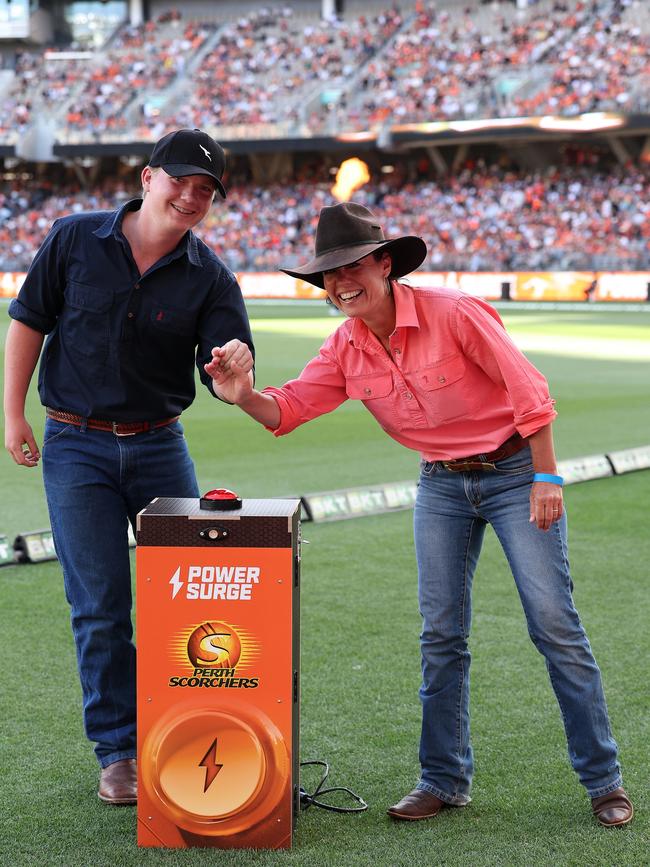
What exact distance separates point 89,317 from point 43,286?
0.19m

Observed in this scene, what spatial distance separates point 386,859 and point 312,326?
23346mm

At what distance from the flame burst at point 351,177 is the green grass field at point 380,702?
37.6m

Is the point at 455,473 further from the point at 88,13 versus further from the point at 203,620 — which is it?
the point at 88,13

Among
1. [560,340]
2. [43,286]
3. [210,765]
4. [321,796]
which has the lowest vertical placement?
[560,340]

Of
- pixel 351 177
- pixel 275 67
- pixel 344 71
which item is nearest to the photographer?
pixel 351 177

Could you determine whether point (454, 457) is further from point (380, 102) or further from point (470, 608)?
point (380, 102)

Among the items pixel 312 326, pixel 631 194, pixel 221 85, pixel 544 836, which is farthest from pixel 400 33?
pixel 544 836

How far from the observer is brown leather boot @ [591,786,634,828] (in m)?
3.73

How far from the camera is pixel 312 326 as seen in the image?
26594 millimetres

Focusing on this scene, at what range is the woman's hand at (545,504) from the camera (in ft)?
11.9

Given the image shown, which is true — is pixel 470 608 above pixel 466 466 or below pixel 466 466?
below

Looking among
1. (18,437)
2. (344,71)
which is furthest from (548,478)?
(344,71)

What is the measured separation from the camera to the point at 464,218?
41344 millimetres

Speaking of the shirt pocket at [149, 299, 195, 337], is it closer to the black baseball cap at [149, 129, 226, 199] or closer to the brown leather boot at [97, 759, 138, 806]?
the black baseball cap at [149, 129, 226, 199]
